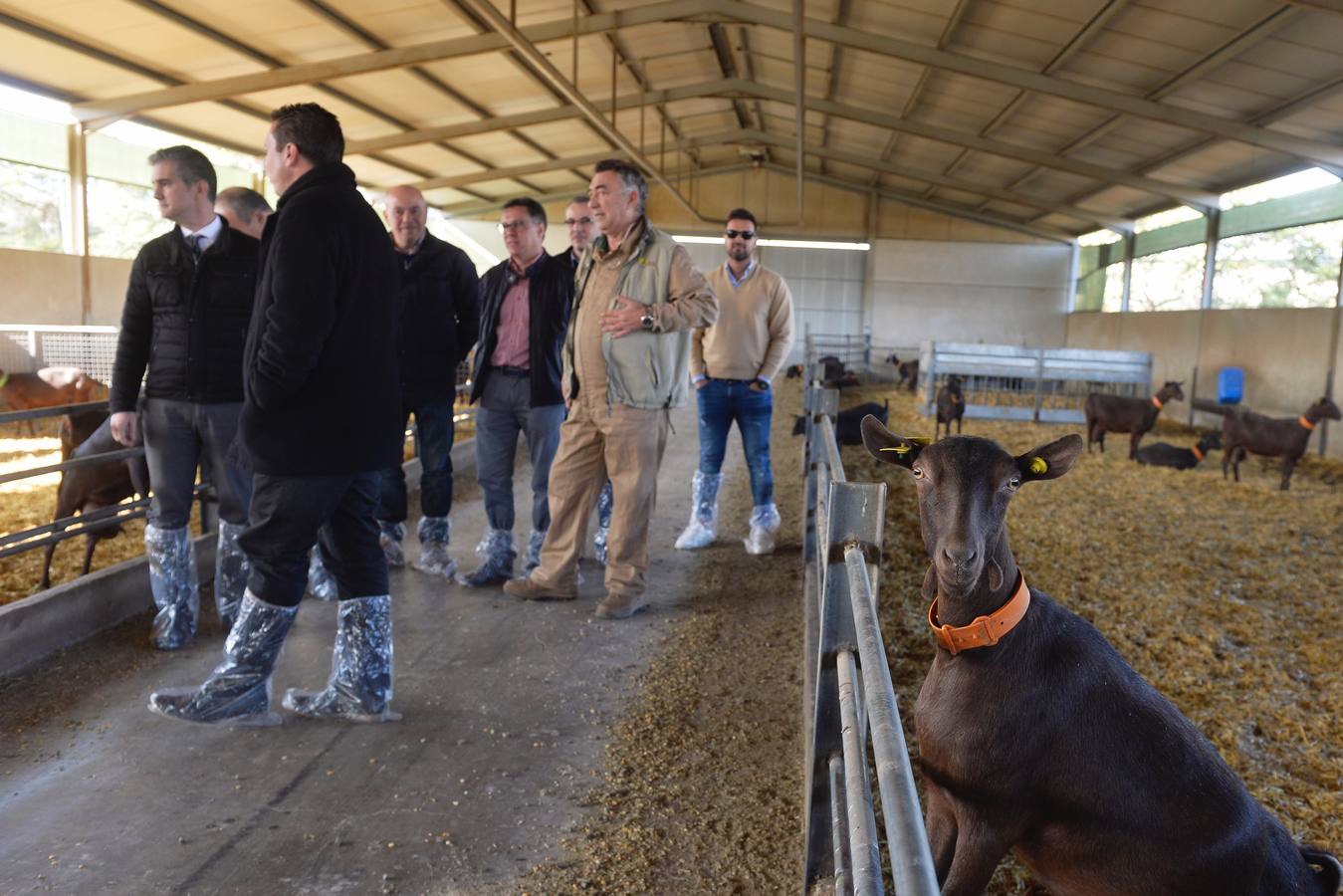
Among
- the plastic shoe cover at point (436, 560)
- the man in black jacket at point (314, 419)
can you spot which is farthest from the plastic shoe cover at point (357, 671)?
the plastic shoe cover at point (436, 560)

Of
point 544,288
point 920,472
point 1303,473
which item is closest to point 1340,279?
point 1303,473

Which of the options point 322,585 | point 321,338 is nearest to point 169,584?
point 322,585

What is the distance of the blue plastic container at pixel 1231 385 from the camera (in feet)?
46.8

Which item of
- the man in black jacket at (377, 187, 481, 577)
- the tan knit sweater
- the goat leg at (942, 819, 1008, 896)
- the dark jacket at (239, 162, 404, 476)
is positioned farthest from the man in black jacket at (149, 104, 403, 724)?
the tan knit sweater

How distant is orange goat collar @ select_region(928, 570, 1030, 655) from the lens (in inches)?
79.0

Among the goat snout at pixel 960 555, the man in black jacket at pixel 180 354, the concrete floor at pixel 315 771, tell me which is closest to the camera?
the goat snout at pixel 960 555

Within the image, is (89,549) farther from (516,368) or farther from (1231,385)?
(1231,385)

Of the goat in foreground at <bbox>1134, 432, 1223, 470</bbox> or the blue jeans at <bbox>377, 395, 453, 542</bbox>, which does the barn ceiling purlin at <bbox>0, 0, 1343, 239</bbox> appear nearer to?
the goat in foreground at <bbox>1134, 432, 1223, 470</bbox>

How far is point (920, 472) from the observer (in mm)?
2217

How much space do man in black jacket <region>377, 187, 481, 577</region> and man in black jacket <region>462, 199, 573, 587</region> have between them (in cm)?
17

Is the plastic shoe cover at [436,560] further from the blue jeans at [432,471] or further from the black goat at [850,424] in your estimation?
the black goat at [850,424]

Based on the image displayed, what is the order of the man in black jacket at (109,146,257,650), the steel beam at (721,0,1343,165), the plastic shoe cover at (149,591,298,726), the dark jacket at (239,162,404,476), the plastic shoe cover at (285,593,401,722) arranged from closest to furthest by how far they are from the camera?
1. the dark jacket at (239,162,404,476)
2. the plastic shoe cover at (149,591,298,726)
3. the plastic shoe cover at (285,593,401,722)
4. the man in black jacket at (109,146,257,650)
5. the steel beam at (721,0,1343,165)

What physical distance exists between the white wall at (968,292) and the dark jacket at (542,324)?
76.1ft

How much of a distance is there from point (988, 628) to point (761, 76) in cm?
1803
